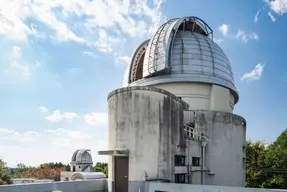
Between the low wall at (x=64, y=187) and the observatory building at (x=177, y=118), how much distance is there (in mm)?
1055

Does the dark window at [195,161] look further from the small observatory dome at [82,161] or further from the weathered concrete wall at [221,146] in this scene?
the small observatory dome at [82,161]

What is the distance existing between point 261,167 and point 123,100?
24433 mm

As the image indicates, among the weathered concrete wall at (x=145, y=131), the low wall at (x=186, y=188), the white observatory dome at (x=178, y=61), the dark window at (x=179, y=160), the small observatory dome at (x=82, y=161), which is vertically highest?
the white observatory dome at (x=178, y=61)

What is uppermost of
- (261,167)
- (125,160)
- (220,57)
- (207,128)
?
(220,57)

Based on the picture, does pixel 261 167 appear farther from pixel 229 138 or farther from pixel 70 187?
pixel 70 187

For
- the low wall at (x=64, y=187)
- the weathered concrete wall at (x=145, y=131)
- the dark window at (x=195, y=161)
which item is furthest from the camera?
the dark window at (x=195, y=161)

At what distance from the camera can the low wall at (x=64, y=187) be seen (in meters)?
9.97

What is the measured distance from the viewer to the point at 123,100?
13.0 meters

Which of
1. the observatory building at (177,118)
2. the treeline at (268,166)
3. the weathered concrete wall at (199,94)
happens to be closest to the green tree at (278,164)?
the treeline at (268,166)

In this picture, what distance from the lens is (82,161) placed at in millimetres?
34594

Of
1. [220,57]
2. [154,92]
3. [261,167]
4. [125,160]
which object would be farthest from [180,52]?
[261,167]

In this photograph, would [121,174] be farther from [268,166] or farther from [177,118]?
[268,166]

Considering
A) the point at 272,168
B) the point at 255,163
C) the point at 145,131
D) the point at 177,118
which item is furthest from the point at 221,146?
the point at 255,163

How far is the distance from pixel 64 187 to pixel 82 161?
24.0 meters
